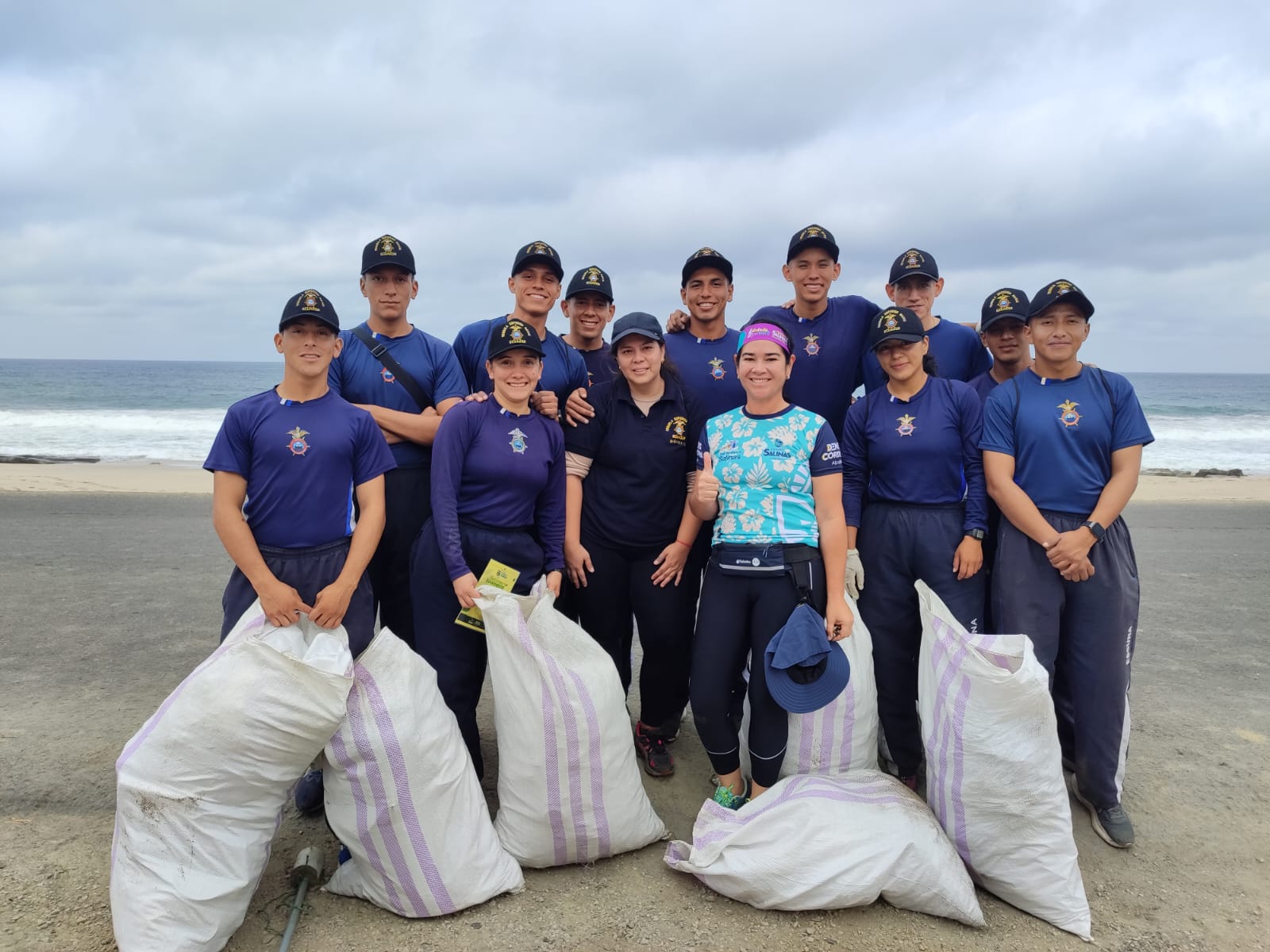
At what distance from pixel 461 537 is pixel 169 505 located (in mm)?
9323

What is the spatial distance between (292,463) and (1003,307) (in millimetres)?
3009

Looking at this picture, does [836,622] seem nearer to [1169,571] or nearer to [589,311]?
[589,311]

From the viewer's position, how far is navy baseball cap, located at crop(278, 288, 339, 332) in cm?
264

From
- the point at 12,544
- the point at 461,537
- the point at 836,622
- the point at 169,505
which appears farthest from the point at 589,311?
the point at 169,505

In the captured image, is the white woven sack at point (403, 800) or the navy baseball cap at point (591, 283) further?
the navy baseball cap at point (591, 283)

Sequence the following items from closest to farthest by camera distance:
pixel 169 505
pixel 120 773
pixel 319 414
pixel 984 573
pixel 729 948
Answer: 1. pixel 120 773
2. pixel 729 948
3. pixel 319 414
4. pixel 984 573
5. pixel 169 505

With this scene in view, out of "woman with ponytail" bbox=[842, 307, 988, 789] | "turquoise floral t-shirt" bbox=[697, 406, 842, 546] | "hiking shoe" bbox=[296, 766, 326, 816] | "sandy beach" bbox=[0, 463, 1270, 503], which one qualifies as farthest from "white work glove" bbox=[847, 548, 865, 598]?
"sandy beach" bbox=[0, 463, 1270, 503]

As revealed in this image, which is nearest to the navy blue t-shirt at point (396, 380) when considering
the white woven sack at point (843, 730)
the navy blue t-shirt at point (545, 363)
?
the navy blue t-shirt at point (545, 363)

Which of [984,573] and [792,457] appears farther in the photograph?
[984,573]

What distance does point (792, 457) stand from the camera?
9.42ft

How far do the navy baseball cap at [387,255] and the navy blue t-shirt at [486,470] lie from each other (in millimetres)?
803

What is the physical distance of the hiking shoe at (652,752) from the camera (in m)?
3.40

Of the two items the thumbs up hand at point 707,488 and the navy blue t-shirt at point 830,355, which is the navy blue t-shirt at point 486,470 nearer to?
the thumbs up hand at point 707,488

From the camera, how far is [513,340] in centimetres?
292
